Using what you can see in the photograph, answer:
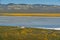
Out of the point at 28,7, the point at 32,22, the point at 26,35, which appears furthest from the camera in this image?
the point at 28,7

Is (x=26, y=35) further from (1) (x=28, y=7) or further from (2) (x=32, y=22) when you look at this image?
(1) (x=28, y=7)

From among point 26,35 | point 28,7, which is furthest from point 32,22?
point 28,7

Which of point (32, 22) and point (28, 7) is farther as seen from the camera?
point (28, 7)

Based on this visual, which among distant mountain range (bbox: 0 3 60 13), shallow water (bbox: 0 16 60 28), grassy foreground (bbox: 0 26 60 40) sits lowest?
distant mountain range (bbox: 0 3 60 13)

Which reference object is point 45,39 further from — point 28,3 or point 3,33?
point 28,3

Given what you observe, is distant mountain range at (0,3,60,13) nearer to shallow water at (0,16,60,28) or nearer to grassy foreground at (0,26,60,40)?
shallow water at (0,16,60,28)

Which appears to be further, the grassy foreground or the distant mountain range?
the distant mountain range

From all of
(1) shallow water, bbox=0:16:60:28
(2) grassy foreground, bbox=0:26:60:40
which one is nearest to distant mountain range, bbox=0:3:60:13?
(1) shallow water, bbox=0:16:60:28

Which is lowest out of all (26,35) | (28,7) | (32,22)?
(28,7)

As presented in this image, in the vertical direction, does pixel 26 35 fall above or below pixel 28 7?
above

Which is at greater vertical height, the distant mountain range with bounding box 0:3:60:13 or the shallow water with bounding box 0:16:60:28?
the shallow water with bounding box 0:16:60:28

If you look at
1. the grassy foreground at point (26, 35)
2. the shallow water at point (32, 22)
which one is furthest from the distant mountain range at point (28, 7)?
the grassy foreground at point (26, 35)
